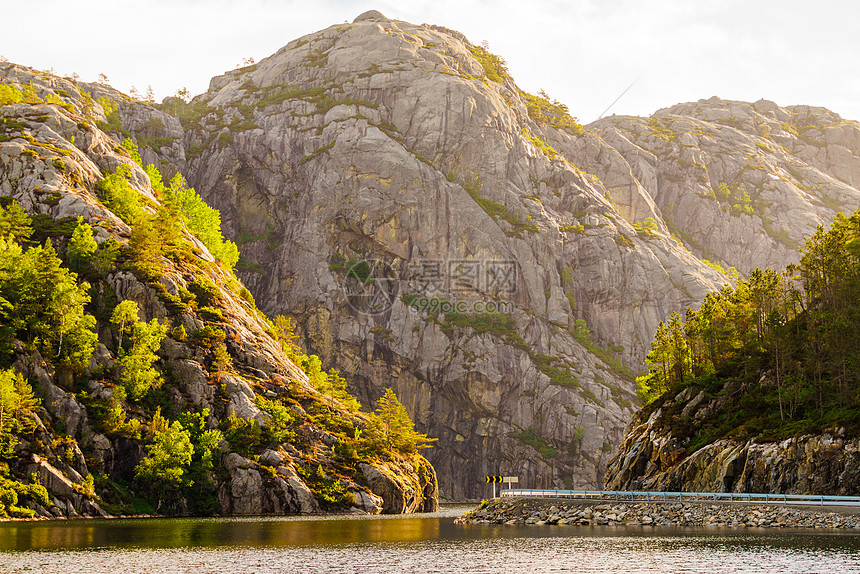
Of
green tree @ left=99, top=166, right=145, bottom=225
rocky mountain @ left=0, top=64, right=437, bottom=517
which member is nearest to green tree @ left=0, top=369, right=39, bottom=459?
rocky mountain @ left=0, top=64, right=437, bottom=517

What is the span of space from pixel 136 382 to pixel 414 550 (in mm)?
63632

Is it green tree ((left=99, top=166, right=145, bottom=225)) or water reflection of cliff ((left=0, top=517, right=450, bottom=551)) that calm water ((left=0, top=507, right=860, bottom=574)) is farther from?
green tree ((left=99, top=166, right=145, bottom=225))

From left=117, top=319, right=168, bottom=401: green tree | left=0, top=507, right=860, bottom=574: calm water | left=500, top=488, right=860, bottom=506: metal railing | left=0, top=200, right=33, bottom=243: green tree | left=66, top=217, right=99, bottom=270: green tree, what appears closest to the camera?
left=0, top=507, right=860, bottom=574: calm water

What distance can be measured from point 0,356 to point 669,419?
85.8 metres

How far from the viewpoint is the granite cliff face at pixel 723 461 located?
6592cm

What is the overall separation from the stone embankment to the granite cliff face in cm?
545

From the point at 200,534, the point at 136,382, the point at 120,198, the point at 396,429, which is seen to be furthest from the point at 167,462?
the point at 120,198

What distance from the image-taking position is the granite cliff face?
6592 cm

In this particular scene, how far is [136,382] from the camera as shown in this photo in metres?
99.8

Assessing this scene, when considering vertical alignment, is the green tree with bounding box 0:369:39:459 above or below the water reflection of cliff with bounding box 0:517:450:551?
above

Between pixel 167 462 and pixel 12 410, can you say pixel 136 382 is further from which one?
pixel 12 410

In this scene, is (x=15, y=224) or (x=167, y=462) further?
(x=15, y=224)

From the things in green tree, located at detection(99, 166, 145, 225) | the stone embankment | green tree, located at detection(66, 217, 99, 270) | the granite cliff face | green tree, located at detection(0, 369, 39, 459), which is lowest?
the stone embankment

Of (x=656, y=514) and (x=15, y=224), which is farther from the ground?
(x=15, y=224)
